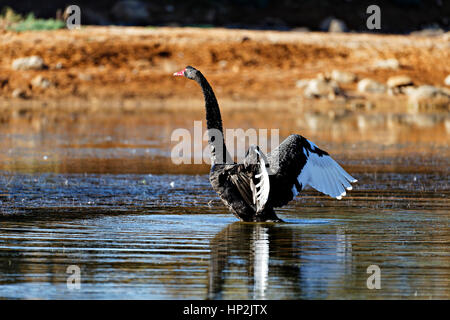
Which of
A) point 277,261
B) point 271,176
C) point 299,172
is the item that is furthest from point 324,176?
point 277,261

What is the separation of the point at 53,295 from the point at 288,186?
3.80 m

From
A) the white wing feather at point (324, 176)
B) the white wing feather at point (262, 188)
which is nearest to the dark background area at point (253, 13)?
the white wing feather at point (324, 176)

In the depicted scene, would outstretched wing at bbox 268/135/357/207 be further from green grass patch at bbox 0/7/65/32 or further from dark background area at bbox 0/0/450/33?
dark background area at bbox 0/0/450/33

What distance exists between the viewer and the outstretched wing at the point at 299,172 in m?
10.3

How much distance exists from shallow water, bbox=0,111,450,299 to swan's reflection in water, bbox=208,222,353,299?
0.6 inches

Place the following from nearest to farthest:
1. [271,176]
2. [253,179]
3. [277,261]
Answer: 1. [277,261]
2. [253,179]
3. [271,176]

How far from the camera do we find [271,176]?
10242mm

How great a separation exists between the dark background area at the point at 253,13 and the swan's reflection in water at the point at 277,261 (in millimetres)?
40174

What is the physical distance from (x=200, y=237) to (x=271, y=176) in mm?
1123

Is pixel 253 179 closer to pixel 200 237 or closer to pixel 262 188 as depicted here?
pixel 262 188

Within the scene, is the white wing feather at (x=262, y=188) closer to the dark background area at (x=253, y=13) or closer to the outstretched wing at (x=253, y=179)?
the outstretched wing at (x=253, y=179)

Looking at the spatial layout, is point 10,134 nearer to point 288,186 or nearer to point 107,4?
point 288,186

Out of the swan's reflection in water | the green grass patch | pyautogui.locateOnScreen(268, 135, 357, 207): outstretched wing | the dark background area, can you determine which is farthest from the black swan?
the dark background area
